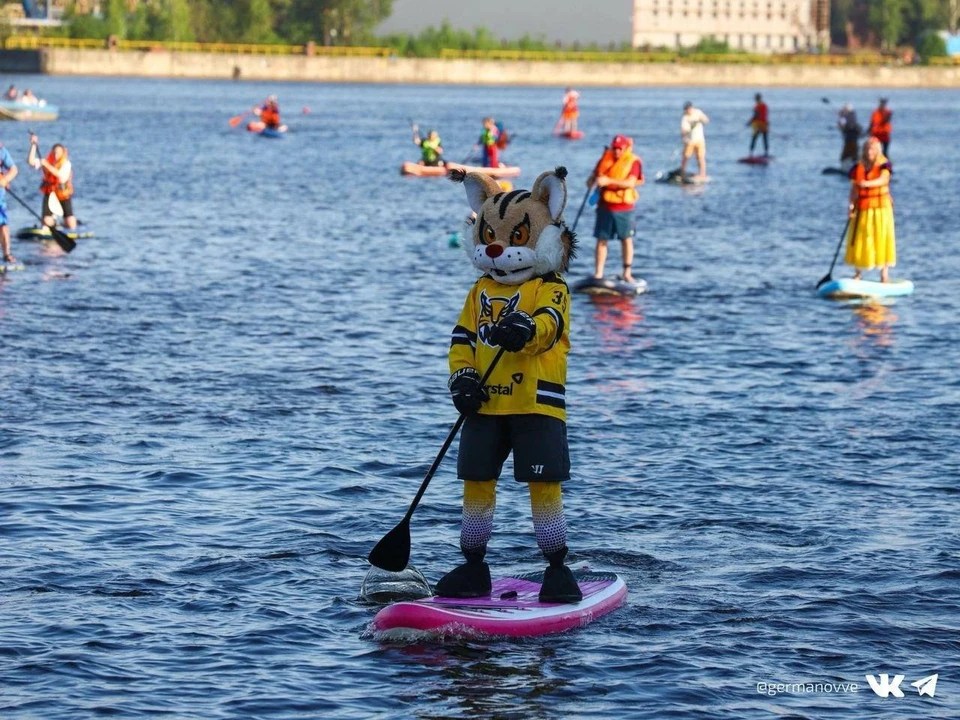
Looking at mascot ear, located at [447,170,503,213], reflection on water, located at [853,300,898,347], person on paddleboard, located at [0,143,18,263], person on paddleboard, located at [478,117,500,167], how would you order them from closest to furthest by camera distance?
mascot ear, located at [447,170,503,213] → reflection on water, located at [853,300,898,347] → person on paddleboard, located at [0,143,18,263] → person on paddleboard, located at [478,117,500,167]

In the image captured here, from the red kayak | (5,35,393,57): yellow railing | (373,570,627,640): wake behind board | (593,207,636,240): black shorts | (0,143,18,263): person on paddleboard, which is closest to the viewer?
(373,570,627,640): wake behind board

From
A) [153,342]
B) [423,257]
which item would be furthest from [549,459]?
A: [423,257]

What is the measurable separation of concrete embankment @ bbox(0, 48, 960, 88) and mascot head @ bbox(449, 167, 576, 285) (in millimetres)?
122449

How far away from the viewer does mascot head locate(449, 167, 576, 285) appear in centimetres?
812

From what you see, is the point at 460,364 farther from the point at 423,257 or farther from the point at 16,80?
the point at 16,80

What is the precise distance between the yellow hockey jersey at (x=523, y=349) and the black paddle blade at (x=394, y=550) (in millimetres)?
745

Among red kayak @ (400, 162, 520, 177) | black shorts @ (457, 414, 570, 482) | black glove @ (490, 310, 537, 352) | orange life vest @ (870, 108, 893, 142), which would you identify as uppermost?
orange life vest @ (870, 108, 893, 142)

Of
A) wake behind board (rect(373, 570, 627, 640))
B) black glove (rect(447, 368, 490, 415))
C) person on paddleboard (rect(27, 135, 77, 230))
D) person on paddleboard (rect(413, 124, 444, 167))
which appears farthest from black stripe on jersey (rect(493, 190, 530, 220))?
person on paddleboard (rect(413, 124, 444, 167))

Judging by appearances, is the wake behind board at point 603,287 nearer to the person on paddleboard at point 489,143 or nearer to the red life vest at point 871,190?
the red life vest at point 871,190

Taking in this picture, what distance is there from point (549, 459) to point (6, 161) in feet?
47.3

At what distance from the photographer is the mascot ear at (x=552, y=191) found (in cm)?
820

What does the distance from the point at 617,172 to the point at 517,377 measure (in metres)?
11.9

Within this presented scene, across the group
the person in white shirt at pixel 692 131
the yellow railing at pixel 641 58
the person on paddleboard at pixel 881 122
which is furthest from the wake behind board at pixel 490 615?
the yellow railing at pixel 641 58

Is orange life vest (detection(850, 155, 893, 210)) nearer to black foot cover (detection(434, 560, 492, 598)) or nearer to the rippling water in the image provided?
the rippling water
